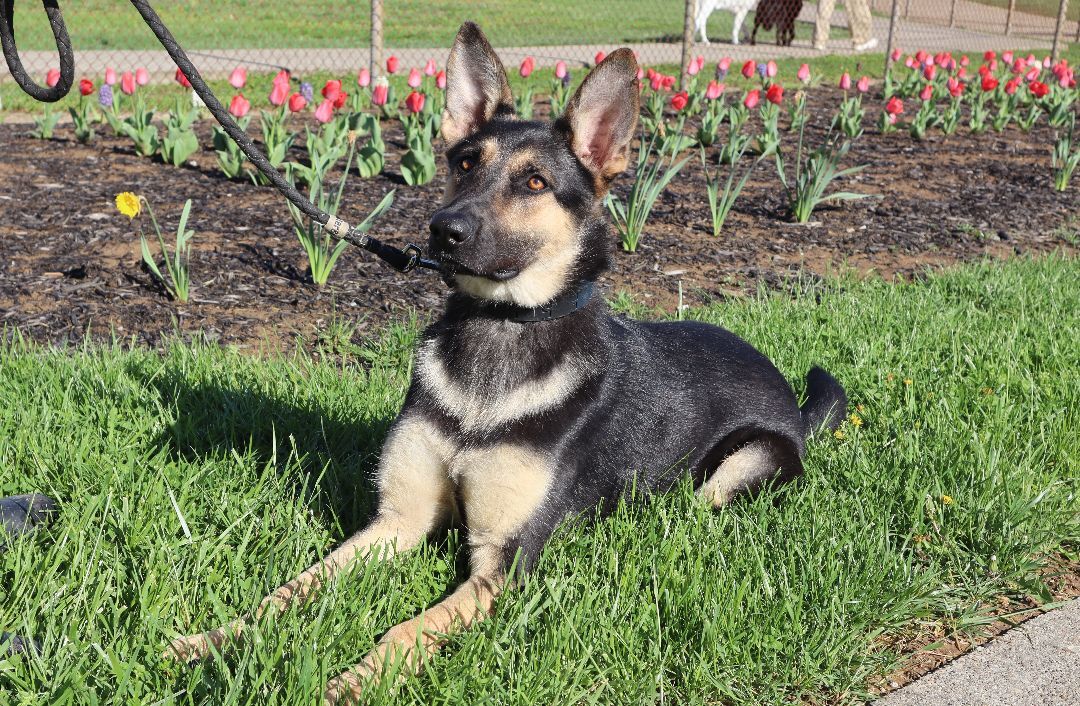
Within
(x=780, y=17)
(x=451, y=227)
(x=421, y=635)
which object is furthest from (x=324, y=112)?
(x=780, y=17)

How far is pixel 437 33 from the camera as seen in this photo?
2055 centimetres

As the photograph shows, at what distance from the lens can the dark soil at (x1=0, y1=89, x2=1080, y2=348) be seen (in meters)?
5.07

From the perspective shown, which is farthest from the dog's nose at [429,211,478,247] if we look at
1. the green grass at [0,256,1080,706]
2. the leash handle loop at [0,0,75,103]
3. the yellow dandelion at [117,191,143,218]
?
the yellow dandelion at [117,191,143,218]

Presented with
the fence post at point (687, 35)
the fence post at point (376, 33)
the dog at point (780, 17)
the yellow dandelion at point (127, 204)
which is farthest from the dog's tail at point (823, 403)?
the dog at point (780, 17)

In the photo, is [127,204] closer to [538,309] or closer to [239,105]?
[239,105]

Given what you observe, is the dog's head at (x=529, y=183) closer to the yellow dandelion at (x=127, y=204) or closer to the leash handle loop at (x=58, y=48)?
the leash handle loop at (x=58, y=48)

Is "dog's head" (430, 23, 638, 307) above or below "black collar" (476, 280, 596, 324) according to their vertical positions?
above

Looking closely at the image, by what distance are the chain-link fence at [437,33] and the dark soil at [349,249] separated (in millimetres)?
4589

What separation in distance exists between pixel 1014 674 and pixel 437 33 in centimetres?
1955

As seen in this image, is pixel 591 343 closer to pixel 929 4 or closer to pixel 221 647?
pixel 221 647

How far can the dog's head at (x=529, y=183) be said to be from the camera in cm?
283

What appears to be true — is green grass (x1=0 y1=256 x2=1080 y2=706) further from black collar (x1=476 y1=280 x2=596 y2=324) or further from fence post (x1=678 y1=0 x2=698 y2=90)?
fence post (x1=678 y1=0 x2=698 y2=90)

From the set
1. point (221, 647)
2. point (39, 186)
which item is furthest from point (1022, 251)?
point (39, 186)

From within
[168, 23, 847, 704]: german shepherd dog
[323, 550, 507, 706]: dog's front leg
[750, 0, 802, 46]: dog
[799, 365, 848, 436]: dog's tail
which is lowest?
[323, 550, 507, 706]: dog's front leg
